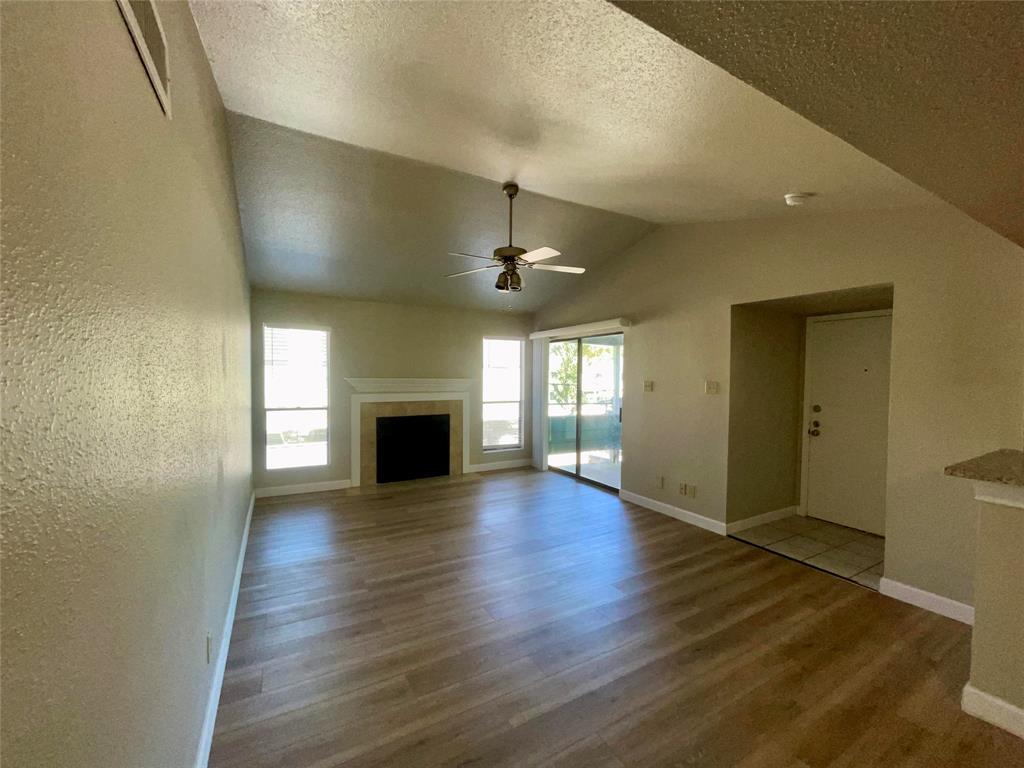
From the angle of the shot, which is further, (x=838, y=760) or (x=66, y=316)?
(x=838, y=760)

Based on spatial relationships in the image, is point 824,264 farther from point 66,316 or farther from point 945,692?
point 66,316

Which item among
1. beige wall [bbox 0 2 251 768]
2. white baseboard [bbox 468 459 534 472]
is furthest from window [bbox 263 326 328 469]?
beige wall [bbox 0 2 251 768]

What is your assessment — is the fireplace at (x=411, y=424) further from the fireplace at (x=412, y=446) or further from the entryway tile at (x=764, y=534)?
the entryway tile at (x=764, y=534)

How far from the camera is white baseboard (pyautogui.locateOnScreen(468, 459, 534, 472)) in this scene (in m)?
6.58

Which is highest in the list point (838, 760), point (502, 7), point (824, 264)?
point (502, 7)

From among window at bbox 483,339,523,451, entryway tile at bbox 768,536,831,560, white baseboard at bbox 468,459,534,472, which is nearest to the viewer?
entryway tile at bbox 768,536,831,560

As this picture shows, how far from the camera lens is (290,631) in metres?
2.47

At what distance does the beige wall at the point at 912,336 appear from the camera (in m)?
2.51

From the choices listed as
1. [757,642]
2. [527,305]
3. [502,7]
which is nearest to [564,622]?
[757,642]

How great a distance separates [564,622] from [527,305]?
15.3 feet

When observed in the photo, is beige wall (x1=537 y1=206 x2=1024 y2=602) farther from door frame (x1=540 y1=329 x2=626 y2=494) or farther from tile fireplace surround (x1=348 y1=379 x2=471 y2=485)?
tile fireplace surround (x1=348 y1=379 x2=471 y2=485)

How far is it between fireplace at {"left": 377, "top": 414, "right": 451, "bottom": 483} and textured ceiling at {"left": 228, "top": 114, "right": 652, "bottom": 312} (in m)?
1.77

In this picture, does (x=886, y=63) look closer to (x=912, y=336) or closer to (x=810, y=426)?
(x=912, y=336)

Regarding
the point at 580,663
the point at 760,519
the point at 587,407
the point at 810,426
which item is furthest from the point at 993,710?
the point at 587,407
